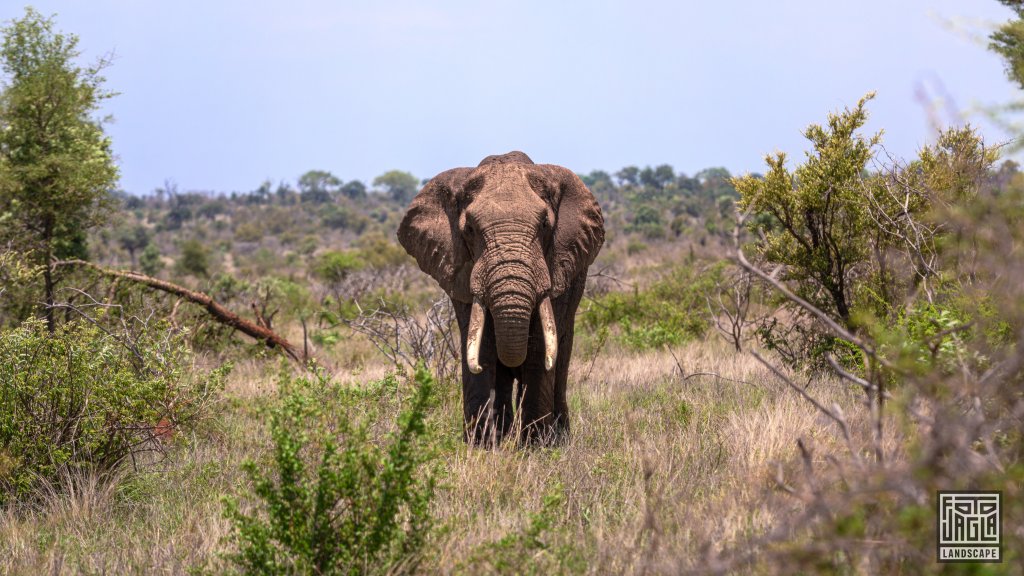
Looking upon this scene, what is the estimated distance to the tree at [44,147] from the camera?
992 cm

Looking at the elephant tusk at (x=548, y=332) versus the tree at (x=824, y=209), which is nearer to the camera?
the elephant tusk at (x=548, y=332)

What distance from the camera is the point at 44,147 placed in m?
10.2

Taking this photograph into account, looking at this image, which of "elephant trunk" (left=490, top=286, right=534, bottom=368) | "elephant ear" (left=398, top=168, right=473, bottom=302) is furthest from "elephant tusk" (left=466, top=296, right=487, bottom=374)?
"elephant ear" (left=398, top=168, right=473, bottom=302)

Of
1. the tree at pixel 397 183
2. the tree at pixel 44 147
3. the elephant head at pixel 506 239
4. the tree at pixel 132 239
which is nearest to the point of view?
the elephant head at pixel 506 239

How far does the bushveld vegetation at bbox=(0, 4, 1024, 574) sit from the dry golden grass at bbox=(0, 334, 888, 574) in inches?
0.9

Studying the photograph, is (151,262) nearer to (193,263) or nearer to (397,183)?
(193,263)

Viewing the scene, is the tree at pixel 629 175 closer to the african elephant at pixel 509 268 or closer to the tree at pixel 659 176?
the tree at pixel 659 176

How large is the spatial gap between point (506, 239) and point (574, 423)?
209cm

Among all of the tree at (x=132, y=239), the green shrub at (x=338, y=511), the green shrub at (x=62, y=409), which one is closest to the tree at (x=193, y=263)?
the tree at (x=132, y=239)

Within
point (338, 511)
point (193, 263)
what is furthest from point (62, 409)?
point (193, 263)

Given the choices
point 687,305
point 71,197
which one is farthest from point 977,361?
point 71,197

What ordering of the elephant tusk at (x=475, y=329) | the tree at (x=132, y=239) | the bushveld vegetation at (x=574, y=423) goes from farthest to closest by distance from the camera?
the tree at (x=132, y=239)
the elephant tusk at (x=475, y=329)
the bushveld vegetation at (x=574, y=423)

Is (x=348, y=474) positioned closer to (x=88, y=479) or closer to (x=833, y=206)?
(x=88, y=479)

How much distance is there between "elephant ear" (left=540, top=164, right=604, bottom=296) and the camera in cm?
568
